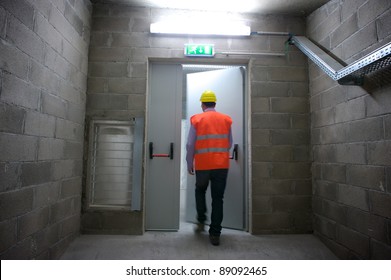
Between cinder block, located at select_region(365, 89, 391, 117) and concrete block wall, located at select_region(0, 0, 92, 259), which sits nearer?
concrete block wall, located at select_region(0, 0, 92, 259)

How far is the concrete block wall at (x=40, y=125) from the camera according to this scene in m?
1.38

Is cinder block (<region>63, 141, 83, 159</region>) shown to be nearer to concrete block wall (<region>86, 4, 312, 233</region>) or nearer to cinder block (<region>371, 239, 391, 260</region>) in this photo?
concrete block wall (<region>86, 4, 312, 233</region>)

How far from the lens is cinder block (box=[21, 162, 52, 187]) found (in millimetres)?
1539

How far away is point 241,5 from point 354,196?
2295 millimetres

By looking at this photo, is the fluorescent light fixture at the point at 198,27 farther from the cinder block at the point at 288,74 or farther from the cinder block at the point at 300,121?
the cinder block at the point at 300,121

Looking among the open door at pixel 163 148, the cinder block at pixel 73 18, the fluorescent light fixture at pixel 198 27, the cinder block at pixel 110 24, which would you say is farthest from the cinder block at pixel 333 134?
the cinder block at pixel 73 18

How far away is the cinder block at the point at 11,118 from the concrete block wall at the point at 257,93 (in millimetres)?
1019

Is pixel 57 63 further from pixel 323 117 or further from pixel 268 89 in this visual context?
pixel 323 117

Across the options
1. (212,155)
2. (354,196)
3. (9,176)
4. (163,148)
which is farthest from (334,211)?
(9,176)

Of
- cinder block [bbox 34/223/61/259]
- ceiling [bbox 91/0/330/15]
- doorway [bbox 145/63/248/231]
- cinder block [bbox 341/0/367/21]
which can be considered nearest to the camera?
cinder block [bbox 34/223/61/259]

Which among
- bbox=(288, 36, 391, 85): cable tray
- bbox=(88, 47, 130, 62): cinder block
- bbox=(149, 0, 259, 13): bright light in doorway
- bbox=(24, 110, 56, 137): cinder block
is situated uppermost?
bbox=(149, 0, 259, 13): bright light in doorway

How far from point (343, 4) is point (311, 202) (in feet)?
6.79

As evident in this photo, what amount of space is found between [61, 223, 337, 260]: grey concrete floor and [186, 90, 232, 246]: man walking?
8.0 inches

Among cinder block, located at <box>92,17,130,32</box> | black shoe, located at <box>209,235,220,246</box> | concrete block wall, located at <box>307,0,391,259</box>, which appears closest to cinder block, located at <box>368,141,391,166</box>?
concrete block wall, located at <box>307,0,391,259</box>
